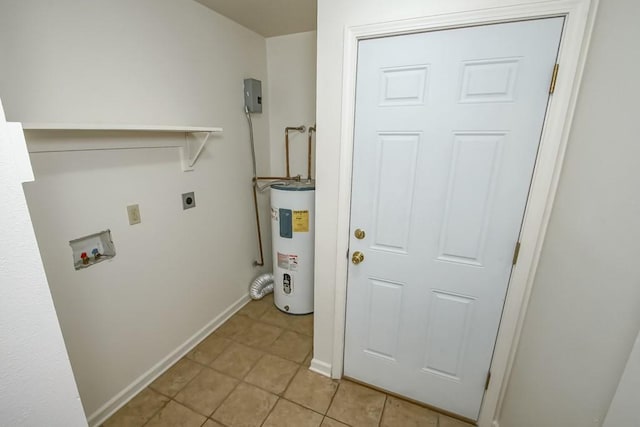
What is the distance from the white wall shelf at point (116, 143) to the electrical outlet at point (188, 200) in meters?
0.18

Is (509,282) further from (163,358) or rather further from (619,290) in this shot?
(163,358)

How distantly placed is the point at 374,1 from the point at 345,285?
4.80 feet

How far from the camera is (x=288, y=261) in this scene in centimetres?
237

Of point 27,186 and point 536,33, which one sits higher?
point 536,33

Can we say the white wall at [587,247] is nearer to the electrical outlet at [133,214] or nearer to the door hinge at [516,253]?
Answer: the door hinge at [516,253]

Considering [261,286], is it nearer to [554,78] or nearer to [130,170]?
[130,170]

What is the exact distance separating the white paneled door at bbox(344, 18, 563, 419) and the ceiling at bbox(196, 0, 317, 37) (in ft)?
3.12

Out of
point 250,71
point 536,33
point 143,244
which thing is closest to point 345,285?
point 143,244

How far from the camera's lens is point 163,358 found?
6.22 feet

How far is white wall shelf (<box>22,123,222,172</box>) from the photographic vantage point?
1120 mm

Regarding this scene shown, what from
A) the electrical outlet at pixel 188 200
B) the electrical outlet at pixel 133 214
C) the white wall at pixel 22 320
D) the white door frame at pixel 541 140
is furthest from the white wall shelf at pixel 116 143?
the white door frame at pixel 541 140

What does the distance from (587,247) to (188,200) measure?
2133 mm

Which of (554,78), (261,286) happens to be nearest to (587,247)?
(554,78)

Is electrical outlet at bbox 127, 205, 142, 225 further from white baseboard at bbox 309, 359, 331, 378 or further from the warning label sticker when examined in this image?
white baseboard at bbox 309, 359, 331, 378
